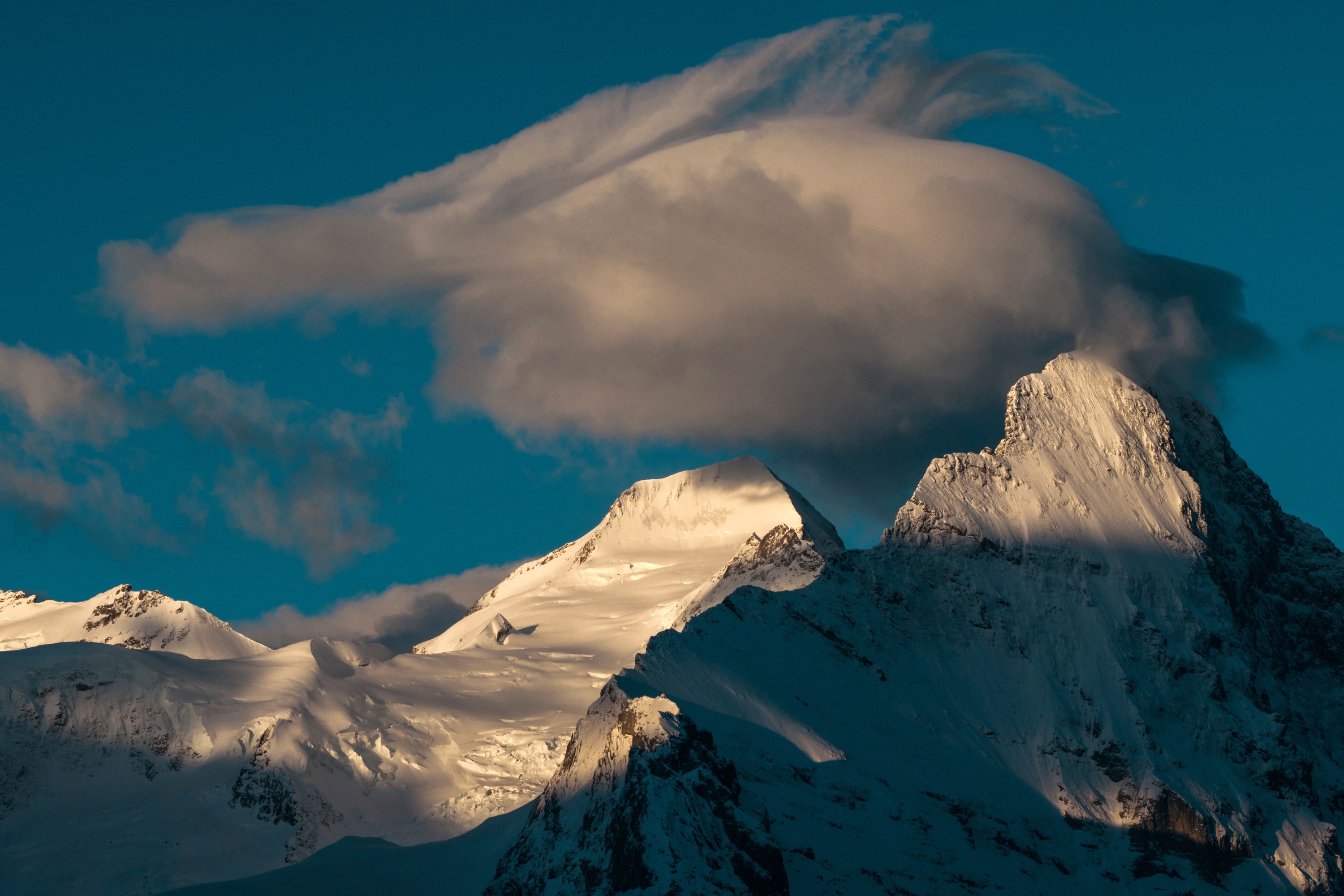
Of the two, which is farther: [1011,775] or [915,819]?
[1011,775]

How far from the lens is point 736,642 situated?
197000 mm

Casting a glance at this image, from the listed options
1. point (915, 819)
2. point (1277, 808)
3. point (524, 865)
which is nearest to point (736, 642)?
point (915, 819)

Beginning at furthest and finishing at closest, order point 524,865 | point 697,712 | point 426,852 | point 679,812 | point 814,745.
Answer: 1. point 426,852
2. point 814,745
3. point 697,712
4. point 524,865
5. point 679,812

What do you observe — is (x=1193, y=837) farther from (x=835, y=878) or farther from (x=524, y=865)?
(x=524, y=865)

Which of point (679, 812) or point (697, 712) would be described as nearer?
point (679, 812)

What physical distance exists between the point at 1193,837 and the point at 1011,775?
76.6ft

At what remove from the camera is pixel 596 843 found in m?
133

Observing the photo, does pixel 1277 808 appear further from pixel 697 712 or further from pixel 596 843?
pixel 596 843

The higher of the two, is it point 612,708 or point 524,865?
point 612,708

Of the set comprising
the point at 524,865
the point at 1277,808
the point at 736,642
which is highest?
the point at 736,642

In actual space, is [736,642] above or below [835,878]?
above

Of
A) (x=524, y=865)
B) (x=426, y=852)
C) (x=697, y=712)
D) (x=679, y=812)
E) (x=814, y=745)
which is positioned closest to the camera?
(x=679, y=812)

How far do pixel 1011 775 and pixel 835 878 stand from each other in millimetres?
55084

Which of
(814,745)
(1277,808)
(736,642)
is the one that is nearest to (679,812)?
(814,745)
